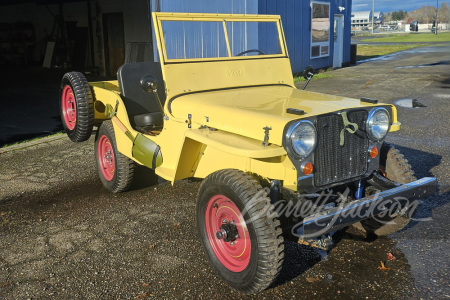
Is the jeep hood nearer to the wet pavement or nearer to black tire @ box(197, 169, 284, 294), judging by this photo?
black tire @ box(197, 169, 284, 294)

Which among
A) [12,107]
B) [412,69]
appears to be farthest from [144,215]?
[412,69]

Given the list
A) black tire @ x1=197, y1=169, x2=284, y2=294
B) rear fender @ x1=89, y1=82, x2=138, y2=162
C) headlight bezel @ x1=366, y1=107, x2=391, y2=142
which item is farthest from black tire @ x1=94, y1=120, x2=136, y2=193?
headlight bezel @ x1=366, y1=107, x2=391, y2=142

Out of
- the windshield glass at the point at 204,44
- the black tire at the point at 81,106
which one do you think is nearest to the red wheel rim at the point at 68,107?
the black tire at the point at 81,106

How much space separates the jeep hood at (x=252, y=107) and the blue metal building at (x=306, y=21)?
6.25 metres

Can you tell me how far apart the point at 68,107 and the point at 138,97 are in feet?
3.48

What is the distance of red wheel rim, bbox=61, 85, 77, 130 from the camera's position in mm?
5082

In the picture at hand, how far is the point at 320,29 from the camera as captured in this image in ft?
53.0

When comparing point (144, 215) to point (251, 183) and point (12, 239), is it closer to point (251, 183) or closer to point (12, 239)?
point (12, 239)

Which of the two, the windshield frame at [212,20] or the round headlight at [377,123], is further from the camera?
the windshield frame at [212,20]

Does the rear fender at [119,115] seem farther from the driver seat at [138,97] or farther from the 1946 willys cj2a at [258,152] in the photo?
the driver seat at [138,97]

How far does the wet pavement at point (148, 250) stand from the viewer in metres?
3.03

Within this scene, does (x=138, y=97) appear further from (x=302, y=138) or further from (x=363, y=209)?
(x=363, y=209)

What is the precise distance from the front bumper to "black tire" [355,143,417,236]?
165 mm

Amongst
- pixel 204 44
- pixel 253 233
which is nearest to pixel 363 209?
pixel 253 233
